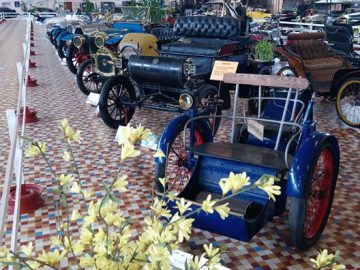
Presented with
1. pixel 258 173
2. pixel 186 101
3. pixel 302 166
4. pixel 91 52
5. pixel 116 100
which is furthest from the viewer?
pixel 91 52

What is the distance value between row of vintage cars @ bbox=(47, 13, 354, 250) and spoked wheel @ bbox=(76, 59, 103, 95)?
3 cm

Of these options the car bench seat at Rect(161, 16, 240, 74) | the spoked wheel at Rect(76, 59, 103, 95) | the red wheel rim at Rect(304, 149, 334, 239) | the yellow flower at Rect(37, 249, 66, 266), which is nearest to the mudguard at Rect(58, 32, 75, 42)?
the spoked wheel at Rect(76, 59, 103, 95)

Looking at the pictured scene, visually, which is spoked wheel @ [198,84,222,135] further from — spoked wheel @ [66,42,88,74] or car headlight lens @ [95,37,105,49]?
spoked wheel @ [66,42,88,74]

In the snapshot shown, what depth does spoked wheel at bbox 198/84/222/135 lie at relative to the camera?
3.55m

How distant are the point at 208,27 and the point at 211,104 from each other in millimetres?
2302

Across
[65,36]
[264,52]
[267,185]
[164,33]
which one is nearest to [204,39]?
[264,52]

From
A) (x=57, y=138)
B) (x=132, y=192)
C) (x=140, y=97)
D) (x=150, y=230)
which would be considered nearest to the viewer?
(x=150, y=230)

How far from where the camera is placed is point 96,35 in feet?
19.2

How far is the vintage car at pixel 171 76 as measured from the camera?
13.3 feet

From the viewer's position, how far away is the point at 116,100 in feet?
→ 14.6

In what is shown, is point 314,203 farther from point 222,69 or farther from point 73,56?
point 73,56

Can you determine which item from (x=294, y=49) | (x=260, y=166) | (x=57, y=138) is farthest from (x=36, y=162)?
(x=294, y=49)

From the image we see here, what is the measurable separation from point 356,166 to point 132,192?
1.97 m

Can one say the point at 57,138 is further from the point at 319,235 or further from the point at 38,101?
the point at 319,235
